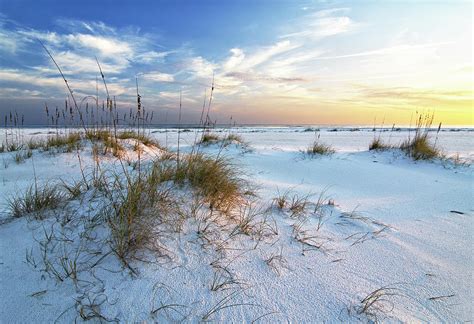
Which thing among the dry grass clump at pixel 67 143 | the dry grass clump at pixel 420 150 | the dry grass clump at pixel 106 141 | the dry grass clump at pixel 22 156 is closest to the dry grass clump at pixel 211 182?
the dry grass clump at pixel 106 141

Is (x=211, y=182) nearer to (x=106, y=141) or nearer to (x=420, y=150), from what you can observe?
(x=106, y=141)

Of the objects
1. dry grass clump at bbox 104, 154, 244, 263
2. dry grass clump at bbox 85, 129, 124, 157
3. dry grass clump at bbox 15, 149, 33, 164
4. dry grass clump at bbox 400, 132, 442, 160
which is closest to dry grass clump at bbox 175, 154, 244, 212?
dry grass clump at bbox 104, 154, 244, 263

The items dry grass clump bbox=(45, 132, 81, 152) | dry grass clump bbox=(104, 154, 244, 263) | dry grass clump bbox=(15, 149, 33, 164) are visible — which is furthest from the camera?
dry grass clump bbox=(45, 132, 81, 152)

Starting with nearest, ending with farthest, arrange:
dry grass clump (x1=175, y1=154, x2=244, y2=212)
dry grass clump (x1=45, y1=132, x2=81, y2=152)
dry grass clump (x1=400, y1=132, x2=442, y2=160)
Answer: dry grass clump (x1=175, y1=154, x2=244, y2=212), dry grass clump (x1=45, y1=132, x2=81, y2=152), dry grass clump (x1=400, y1=132, x2=442, y2=160)

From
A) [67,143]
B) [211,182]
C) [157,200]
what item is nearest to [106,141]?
[67,143]

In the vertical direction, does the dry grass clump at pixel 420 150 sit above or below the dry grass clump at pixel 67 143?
above

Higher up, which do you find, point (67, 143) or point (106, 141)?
point (106, 141)

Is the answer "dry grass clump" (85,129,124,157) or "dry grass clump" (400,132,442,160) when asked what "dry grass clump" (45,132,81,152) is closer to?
"dry grass clump" (85,129,124,157)

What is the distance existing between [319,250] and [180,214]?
36.0 inches

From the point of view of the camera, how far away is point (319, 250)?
1.75m

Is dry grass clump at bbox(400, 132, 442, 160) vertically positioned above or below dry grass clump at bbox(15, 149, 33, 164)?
above

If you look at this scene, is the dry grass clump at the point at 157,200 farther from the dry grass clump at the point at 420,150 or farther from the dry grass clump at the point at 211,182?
the dry grass clump at the point at 420,150

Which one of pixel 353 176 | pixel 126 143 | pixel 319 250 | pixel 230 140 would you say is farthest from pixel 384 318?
pixel 230 140

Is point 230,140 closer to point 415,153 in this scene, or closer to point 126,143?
point 126,143
